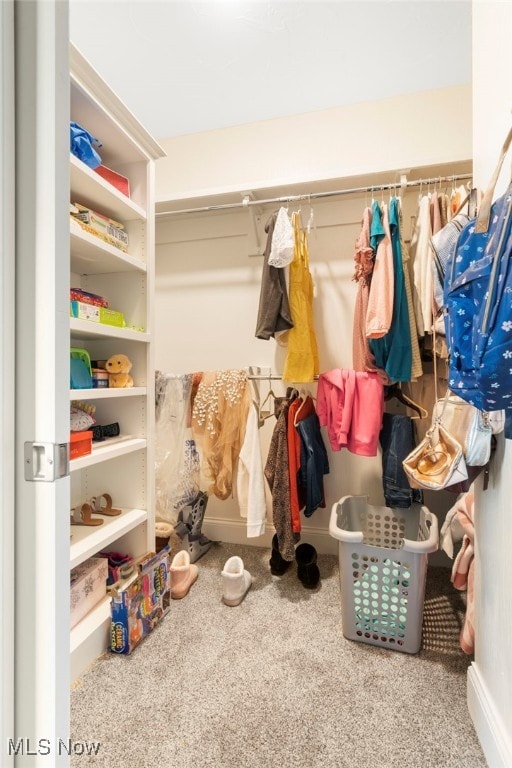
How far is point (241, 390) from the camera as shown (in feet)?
6.71

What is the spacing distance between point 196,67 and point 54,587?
224 cm

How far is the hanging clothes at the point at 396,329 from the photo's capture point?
1631 mm

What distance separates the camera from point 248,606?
169 cm

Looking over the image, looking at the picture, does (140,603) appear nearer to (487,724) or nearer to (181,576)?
(181,576)

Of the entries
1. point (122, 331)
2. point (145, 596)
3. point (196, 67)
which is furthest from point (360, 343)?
point (196, 67)

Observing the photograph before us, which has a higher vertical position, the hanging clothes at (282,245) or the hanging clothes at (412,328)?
the hanging clothes at (282,245)

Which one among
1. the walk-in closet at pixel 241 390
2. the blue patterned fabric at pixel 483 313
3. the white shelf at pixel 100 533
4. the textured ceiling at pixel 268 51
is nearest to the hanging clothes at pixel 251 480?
the walk-in closet at pixel 241 390

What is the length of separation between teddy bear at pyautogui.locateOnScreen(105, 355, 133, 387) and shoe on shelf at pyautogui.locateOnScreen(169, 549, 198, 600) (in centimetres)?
93

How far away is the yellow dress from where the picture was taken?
187cm

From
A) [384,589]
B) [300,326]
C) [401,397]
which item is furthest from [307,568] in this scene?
[300,326]

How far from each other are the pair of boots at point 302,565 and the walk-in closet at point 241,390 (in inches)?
0.5

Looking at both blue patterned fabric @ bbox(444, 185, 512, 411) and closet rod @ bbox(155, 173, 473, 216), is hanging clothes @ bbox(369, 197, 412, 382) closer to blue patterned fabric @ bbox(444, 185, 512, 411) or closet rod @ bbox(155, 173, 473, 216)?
closet rod @ bbox(155, 173, 473, 216)

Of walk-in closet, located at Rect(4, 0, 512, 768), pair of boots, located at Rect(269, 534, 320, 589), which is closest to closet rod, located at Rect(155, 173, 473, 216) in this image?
walk-in closet, located at Rect(4, 0, 512, 768)

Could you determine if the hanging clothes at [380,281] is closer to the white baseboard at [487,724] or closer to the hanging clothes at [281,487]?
the hanging clothes at [281,487]
